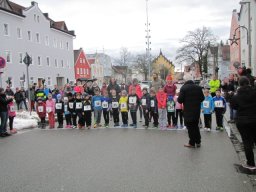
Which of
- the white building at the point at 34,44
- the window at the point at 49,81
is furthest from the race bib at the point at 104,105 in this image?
the window at the point at 49,81

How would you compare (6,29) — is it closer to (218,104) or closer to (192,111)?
(218,104)

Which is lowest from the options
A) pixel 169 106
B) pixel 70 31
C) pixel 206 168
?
pixel 206 168

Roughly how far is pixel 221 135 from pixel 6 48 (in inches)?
1384

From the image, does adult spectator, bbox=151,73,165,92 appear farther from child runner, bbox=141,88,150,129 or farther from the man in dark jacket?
the man in dark jacket

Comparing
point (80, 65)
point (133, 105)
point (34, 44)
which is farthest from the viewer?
point (80, 65)

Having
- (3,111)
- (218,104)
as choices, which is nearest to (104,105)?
(3,111)

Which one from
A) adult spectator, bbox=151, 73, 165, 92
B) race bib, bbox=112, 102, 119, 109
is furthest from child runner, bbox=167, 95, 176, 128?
race bib, bbox=112, 102, 119, 109

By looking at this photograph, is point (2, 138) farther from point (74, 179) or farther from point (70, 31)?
point (70, 31)

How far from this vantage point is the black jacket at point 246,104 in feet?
22.1

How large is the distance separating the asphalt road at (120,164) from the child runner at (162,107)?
1.63 m

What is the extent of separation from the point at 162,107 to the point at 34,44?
38605 millimetres

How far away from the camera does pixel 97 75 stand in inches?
3844

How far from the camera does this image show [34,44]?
1890 inches

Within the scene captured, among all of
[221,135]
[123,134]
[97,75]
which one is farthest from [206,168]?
[97,75]
